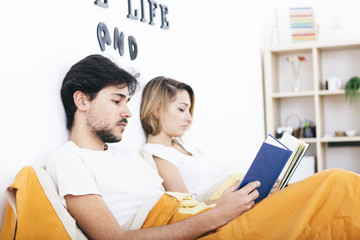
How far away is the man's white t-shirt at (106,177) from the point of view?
4.52ft

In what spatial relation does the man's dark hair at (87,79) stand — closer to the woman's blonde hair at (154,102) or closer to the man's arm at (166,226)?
the man's arm at (166,226)

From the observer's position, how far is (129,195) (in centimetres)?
155

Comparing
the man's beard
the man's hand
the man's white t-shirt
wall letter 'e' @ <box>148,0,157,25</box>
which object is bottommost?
the man's hand

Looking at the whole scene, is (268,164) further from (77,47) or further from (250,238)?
(77,47)

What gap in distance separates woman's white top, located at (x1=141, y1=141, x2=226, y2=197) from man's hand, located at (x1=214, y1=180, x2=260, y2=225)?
61cm

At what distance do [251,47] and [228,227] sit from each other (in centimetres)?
261

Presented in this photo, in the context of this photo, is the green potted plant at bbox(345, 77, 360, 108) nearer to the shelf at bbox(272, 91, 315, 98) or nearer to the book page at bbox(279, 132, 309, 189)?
the shelf at bbox(272, 91, 315, 98)

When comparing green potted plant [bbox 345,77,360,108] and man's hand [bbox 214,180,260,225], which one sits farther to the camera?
green potted plant [bbox 345,77,360,108]

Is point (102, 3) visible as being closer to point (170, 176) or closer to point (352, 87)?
point (170, 176)

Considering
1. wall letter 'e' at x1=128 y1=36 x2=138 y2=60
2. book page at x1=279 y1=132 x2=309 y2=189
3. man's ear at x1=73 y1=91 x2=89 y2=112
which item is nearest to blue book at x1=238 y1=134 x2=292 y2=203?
book page at x1=279 y1=132 x2=309 y2=189

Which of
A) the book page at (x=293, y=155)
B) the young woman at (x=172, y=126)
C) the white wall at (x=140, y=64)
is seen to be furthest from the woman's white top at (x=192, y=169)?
the book page at (x=293, y=155)

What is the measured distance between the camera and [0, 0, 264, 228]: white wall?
136 centimetres

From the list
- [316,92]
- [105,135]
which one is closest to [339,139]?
[316,92]

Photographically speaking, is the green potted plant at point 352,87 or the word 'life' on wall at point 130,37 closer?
the word 'life' on wall at point 130,37
